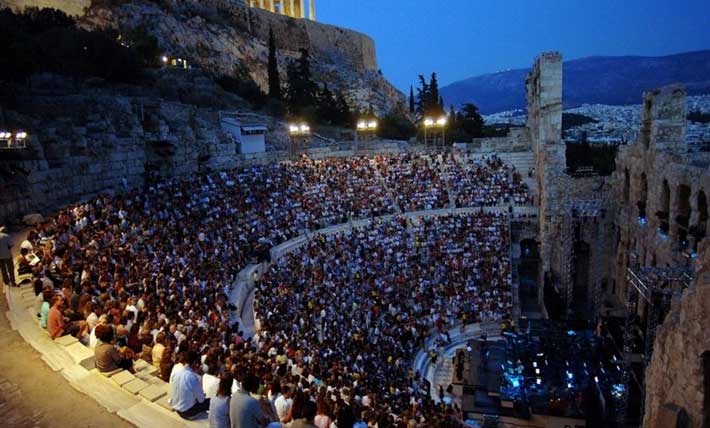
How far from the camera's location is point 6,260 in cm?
1167

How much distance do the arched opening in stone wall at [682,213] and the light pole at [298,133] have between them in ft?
79.4

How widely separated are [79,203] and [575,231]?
23785 millimetres

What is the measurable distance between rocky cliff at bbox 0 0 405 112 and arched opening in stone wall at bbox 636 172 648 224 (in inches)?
1914

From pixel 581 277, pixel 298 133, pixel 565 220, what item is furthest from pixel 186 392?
pixel 298 133

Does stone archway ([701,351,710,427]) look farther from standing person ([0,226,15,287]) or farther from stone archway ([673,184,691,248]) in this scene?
standing person ([0,226,15,287])

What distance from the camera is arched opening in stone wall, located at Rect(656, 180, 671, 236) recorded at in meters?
19.5

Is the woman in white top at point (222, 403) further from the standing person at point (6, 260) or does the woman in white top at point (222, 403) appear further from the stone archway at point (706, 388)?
the standing person at point (6, 260)

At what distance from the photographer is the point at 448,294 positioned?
77.6ft

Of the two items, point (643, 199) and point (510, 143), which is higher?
point (510, 143)

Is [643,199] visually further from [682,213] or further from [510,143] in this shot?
[510,143]

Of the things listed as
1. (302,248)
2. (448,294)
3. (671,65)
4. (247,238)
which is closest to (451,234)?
(448,294)

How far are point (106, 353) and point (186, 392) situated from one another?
1913 millimetres

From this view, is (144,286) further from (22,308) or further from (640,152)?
(640,152)

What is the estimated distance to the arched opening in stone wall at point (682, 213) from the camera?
18141 millimetres
